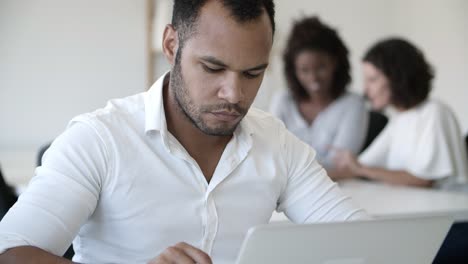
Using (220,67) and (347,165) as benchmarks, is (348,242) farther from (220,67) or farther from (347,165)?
(347,165)

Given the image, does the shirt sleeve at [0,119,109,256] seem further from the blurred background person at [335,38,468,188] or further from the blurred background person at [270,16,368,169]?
the blurred background person at [270,16,368,169]

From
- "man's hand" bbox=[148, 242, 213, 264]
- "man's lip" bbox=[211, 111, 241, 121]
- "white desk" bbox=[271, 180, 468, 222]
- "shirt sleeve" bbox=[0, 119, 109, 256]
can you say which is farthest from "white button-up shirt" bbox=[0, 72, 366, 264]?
"white desk" bbox=[271, 180, 468, 222]

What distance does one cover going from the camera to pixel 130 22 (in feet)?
11.8

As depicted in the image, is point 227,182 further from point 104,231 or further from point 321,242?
point 321,242

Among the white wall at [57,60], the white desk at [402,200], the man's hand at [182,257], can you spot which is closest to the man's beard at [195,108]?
the man's hand at [182,257]

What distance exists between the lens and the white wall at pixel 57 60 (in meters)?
3.44

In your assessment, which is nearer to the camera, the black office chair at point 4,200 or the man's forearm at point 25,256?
the man's forearm at point 25,256

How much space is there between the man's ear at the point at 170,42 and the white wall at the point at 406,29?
7.85ft

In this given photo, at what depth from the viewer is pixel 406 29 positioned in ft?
14.6

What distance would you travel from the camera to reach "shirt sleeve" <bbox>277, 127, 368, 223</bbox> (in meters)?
1.27

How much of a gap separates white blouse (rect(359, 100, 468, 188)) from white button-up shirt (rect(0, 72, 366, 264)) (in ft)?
3.65

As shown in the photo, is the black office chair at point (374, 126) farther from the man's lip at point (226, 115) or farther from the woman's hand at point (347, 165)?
the man's lip at point (226, 115)

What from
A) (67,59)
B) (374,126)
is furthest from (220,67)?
(67,59)

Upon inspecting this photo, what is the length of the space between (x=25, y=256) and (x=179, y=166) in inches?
13.5
